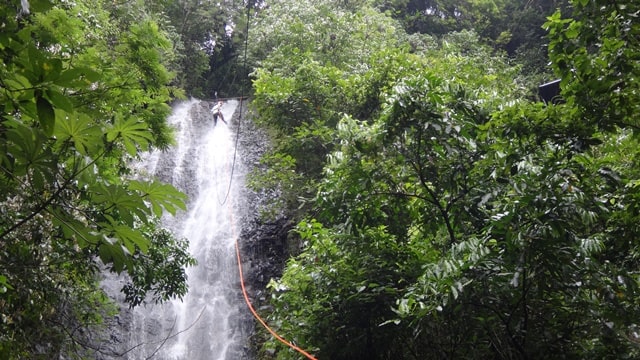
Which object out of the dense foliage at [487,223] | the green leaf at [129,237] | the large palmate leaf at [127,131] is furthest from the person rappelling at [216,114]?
the green leaf at [129,237]

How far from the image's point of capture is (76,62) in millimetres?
4426

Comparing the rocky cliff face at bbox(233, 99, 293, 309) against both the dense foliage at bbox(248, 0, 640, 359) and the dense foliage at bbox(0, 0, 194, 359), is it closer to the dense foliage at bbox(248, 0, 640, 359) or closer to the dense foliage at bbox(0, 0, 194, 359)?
the dense foliage at bbox(0, 0, 194, 359)

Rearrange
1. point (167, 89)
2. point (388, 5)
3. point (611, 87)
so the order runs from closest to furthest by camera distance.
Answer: point (611, 87) < point (167, 89) < point (388, 5)

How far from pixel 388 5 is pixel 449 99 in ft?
50.1

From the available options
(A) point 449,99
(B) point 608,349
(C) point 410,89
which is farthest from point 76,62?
(B) point 608,349

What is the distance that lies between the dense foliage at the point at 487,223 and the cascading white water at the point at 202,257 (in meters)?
3.45

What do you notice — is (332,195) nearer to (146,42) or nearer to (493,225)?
(493,225)

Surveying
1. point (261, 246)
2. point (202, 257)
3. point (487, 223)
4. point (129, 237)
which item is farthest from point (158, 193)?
point (202, 257)

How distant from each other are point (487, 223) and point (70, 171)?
2851 millimetres

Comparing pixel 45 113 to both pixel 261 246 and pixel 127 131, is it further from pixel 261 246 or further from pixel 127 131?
pixel 261 246

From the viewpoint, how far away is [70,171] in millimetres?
2391

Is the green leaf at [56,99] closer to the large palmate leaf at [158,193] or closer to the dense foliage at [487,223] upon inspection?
the large palmate leaf at [158,193]

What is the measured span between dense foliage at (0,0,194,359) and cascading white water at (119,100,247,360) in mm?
1424

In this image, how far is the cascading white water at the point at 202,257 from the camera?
30.1 ft
